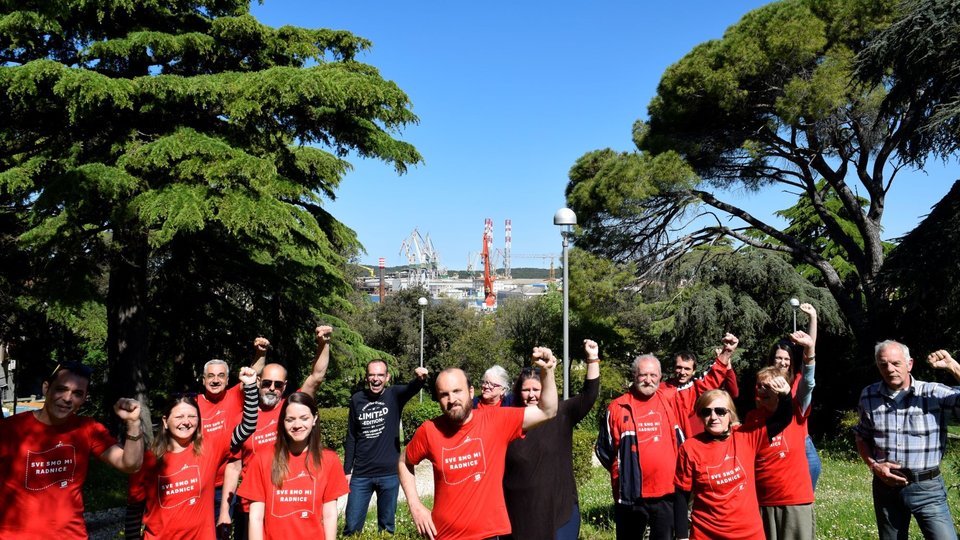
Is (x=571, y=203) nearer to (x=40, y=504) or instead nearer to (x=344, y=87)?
(x=344, y=87)

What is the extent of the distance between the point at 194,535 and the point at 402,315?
4115 centimetres

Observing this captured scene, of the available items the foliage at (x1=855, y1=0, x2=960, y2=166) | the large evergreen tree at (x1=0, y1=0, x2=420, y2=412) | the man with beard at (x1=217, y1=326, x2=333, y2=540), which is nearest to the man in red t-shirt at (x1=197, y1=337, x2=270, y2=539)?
the man with beard at (x1=217, y1=326, x2=333, y2=540)

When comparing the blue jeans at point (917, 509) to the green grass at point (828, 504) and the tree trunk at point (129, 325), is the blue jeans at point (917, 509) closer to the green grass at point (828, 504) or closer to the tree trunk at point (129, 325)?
the green grass at point (828, 504)

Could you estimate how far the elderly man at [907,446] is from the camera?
14.0 ft

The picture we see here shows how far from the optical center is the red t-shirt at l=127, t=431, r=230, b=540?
3801mm

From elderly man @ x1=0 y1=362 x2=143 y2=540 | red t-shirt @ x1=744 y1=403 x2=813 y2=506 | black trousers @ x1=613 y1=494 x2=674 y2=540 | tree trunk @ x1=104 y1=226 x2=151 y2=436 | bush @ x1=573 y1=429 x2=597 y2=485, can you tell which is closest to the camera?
elderly man @ x1=0 y1=362 x2=143 y2=540

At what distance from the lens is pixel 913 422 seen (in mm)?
4355

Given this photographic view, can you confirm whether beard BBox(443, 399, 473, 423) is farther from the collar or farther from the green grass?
the collar

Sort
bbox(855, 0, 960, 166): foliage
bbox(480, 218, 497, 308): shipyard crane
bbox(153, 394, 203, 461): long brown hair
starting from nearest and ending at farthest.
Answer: bbox(153, 394, 203, 461): long brown hair
bbox(855, 0, 960, 166): foliage
bbox(480, 218, 497, 308): shipyard crane

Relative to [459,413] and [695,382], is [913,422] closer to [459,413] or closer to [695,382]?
[695,382]

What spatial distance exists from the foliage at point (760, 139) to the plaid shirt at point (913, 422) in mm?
11945

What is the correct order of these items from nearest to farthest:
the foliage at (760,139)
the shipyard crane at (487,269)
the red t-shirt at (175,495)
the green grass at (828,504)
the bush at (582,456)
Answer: the red t-shirt at (175,495)
the green grass at (828,504)
the bush at (582,456)
the foliage at (760,139)
the shipyard crane at (487,269)

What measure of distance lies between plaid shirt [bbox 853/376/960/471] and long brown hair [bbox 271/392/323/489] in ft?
11.0

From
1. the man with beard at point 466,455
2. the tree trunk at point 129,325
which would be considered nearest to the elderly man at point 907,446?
the man with beard at point 466,455
